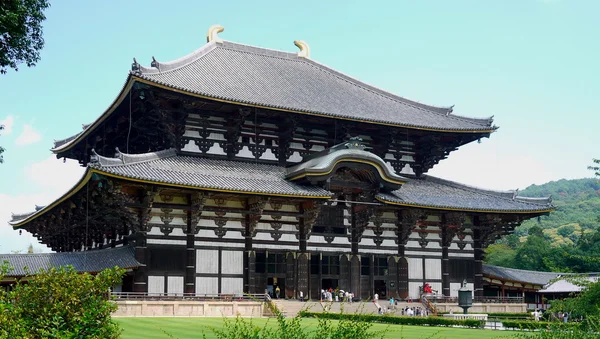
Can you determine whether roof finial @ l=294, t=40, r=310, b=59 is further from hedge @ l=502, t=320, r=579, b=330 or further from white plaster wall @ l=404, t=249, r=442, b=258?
hedge @ l=502, t=320, r=579, b=330

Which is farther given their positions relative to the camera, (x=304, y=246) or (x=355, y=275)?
(x=355, y=275)

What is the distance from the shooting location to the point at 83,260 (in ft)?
125

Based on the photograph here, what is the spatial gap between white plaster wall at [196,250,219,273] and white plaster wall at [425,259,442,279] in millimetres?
14126

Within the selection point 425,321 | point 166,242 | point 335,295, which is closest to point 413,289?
point 335,295

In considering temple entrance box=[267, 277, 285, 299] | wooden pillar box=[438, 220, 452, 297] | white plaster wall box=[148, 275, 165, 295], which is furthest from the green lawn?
wooden pillar box=[438, 220, 452, 297]

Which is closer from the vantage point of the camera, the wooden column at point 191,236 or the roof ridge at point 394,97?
A: the wooden column at point 191,236

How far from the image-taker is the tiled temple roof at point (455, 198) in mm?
43406

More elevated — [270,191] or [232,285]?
[270,191]

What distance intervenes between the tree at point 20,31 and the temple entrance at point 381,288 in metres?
26.4

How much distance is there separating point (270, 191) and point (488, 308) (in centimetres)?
1668

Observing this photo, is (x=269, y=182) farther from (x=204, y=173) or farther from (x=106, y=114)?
(x=106, y=114)

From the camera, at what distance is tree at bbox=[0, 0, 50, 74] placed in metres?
22.5

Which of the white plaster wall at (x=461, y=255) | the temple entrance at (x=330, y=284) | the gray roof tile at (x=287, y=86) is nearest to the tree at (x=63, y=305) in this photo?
the gray roof tile at (x=287, y=86)

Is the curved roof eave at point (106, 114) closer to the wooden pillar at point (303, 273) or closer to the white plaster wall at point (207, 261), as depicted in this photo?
the white plaster wall at point (207, 261)
